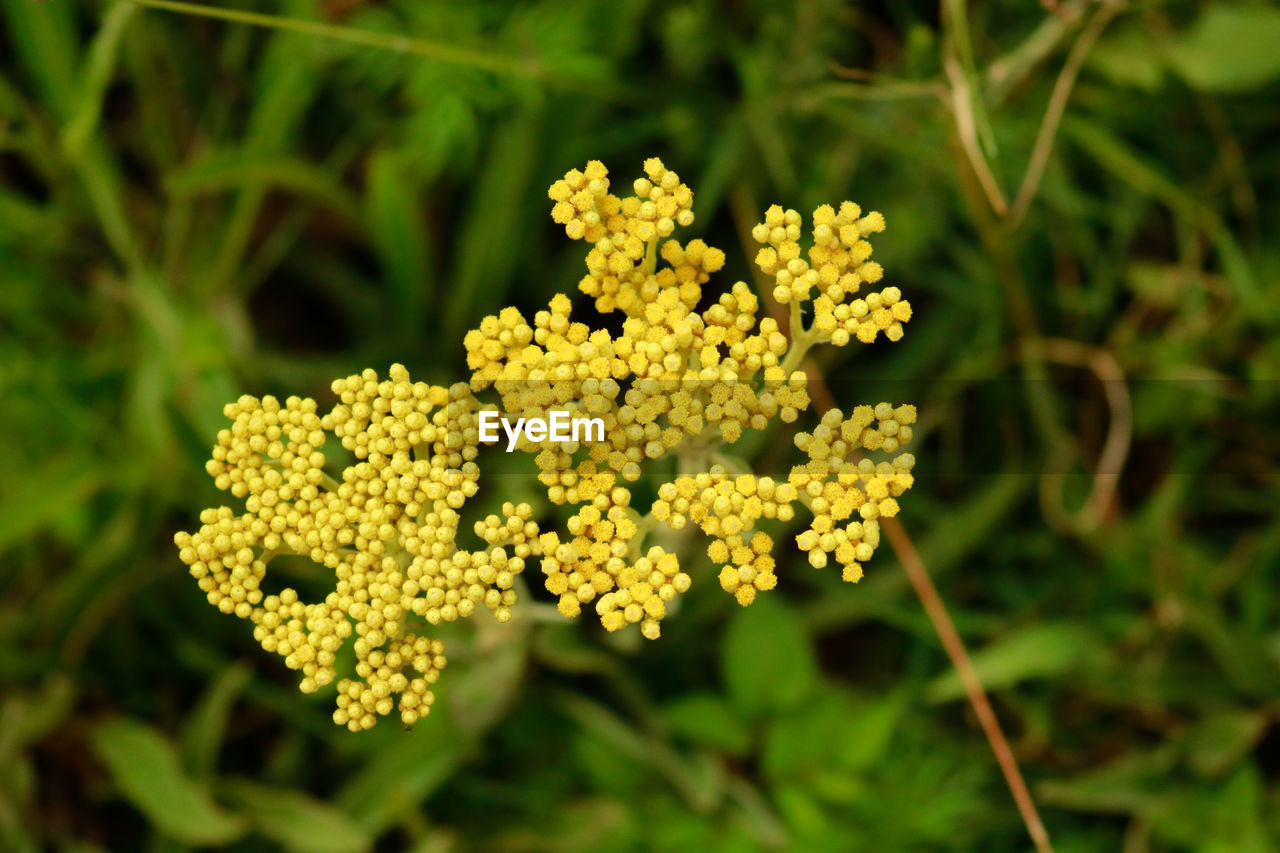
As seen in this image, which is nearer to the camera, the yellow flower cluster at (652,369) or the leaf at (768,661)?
the yellow flower cluster at (652,369)

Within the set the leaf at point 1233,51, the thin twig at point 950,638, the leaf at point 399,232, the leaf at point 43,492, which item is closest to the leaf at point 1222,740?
the thin twig at point 950,638

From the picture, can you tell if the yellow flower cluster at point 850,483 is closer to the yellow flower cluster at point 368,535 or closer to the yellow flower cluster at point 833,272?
the yellow flower cluster at point 833,272

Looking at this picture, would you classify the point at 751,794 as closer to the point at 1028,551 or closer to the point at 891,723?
the point at 891,723

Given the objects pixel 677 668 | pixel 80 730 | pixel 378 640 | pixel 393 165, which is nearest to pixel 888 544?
pixel 677 668

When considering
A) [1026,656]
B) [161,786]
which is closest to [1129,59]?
[1026,656]

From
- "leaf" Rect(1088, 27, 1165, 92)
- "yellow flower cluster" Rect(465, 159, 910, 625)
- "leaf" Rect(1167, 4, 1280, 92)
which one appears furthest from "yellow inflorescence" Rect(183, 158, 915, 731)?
"leaf" Rect(1167, 4, 1280, 92)

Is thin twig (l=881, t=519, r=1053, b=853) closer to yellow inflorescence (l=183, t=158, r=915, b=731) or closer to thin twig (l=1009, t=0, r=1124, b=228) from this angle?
thin twig (l=1009, t=0, r=1124, b=228)
